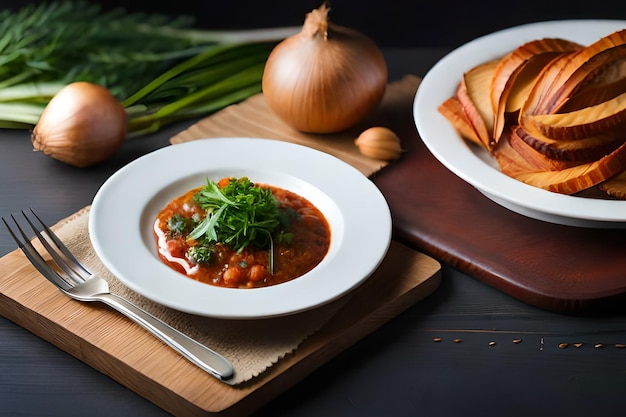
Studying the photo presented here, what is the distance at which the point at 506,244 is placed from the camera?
2488 millimetres

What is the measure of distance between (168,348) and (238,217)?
0.39 meters

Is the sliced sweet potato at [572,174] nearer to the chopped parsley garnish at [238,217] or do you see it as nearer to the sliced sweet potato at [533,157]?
the sliced sweet potato at [533,157]

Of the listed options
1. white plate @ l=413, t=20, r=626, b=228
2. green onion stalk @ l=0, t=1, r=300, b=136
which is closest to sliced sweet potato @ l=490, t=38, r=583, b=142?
white plate @ l=413, t=20, r=626, b=228

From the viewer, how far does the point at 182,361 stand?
6.76 ft

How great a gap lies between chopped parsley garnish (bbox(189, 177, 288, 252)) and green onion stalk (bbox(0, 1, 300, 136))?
0.85 meters

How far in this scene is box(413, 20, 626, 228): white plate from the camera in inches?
94.2

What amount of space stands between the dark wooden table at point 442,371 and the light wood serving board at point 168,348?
0.10ft

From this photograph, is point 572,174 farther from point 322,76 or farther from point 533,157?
point 322,76

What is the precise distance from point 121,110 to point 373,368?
129cm

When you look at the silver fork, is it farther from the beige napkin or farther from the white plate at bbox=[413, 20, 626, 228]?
the white plate at bbox=[413, 20, 626, 228]

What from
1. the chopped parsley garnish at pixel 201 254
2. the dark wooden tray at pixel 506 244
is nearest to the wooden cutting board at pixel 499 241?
the dark wooden tray at pixel 506 244

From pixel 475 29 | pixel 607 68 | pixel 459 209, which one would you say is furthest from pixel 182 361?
pixel 475 29

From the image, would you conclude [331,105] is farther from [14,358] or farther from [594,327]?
[14,358]

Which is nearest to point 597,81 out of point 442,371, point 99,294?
point 442,371
